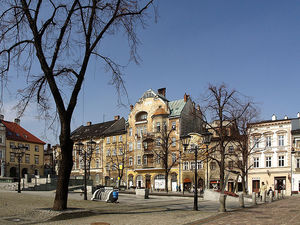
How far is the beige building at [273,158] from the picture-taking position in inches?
1882

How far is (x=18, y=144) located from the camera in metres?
66.7

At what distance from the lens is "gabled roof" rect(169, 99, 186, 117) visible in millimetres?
55844

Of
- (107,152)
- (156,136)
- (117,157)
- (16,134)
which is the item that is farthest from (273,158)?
(16,134)

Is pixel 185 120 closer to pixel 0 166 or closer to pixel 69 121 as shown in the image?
pixel 0 166

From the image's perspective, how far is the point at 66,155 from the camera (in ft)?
45.7

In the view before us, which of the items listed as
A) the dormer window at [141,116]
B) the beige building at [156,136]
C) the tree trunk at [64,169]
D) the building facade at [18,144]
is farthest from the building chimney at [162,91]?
the tree trunk at [64,169]

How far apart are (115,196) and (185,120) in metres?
35.6

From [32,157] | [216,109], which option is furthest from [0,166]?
[216,109]

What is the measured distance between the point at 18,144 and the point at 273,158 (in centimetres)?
4937

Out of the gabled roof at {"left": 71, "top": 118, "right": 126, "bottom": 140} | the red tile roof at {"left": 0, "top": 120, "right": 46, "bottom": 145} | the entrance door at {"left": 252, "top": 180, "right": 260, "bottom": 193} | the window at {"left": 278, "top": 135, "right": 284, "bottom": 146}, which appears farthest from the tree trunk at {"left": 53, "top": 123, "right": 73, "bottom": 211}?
the red tile roof at {"left": 0, "top": 120, "right": 46, "bottom": 145}

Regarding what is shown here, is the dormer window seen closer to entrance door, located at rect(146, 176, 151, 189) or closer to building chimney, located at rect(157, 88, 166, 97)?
building chimney, located at rect(157, 88, 166, 97)

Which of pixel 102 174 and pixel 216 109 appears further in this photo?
pixel 102 174

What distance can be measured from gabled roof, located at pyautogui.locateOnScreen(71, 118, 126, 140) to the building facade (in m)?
9.33

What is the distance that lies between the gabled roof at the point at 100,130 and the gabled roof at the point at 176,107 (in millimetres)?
11409
